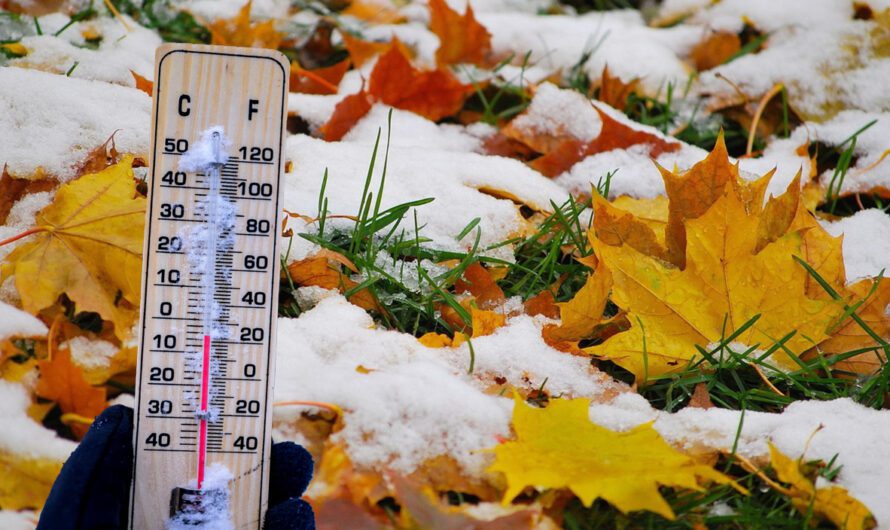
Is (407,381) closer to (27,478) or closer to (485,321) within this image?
(485,321)

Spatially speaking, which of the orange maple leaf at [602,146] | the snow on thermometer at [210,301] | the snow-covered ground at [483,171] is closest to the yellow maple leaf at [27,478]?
the snow-covered ground at [483,171]

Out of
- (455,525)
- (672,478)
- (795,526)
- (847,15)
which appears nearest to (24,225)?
(455,525)

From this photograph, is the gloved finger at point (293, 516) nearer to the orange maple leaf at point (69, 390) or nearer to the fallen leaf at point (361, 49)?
the orange maple leaf at point (69, 390)

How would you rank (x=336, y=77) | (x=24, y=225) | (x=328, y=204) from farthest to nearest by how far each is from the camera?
(x=336, y=77)
(x=328, y=204)
(x=24, y=225)

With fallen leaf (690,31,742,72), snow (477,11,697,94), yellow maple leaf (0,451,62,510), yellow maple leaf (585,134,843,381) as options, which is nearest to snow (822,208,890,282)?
yellow maple leaf (585,134,843,381)

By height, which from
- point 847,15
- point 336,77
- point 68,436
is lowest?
point 68,436

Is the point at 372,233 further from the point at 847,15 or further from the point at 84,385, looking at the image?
the point at 847,15
